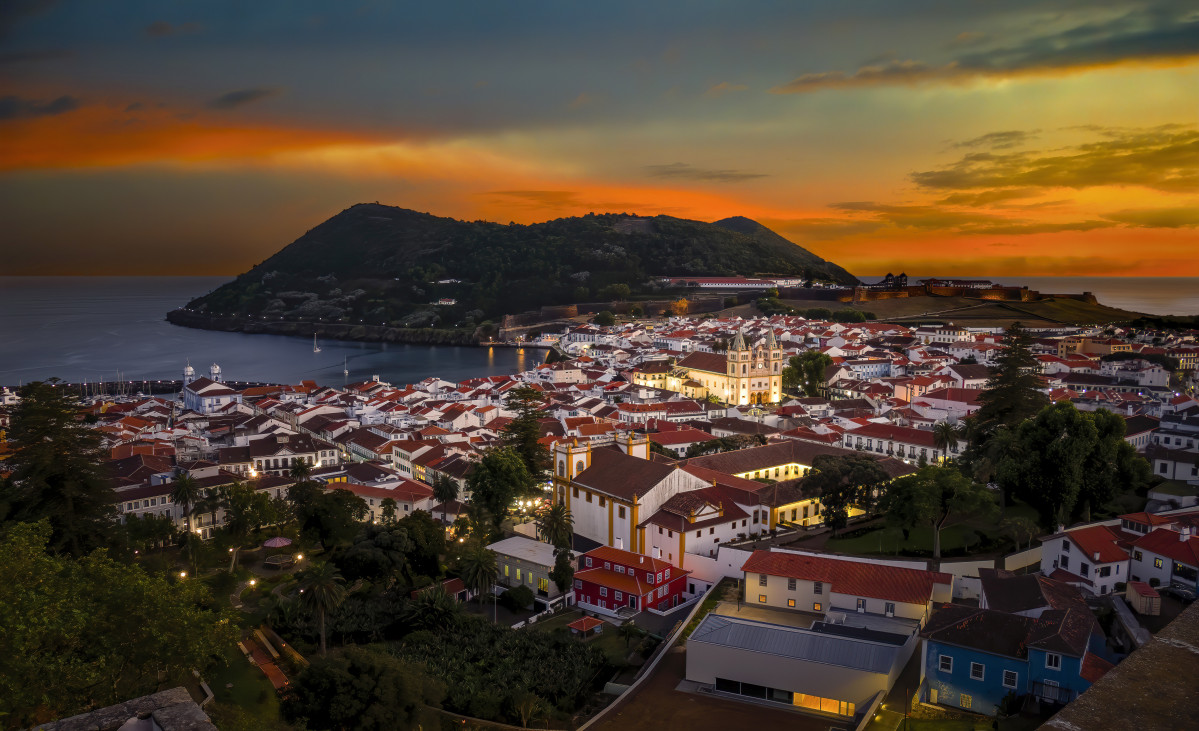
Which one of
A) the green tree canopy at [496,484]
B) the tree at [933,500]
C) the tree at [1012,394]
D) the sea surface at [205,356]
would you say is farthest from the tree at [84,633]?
the sea surface at [205,356]

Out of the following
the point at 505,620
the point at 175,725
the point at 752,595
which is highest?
the point at 175,725

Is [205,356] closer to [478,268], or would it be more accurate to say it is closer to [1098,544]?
[478,268]

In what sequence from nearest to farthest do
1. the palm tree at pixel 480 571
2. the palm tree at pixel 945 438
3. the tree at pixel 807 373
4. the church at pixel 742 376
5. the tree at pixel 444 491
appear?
the palm tree at pixel 480 571 → the tree at pixel 444 491 → the palm tree at pixel 945 438 → the church at pixel 742 376 → the tree at pixel 807 373

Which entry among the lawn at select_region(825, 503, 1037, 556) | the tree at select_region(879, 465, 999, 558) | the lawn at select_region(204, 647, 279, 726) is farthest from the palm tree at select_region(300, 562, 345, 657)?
the tree at select_region(879, 465, 999, 558)

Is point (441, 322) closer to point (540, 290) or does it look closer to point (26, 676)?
point (540, 290)

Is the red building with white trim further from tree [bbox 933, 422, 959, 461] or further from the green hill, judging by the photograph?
the green hill

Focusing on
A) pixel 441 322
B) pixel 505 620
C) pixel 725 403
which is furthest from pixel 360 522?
pixel 441 322

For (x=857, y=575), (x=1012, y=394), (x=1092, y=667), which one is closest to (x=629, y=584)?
(x=857, y=575)

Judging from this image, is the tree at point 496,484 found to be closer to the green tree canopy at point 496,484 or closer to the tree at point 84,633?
the green tree canopy at point 496,484
